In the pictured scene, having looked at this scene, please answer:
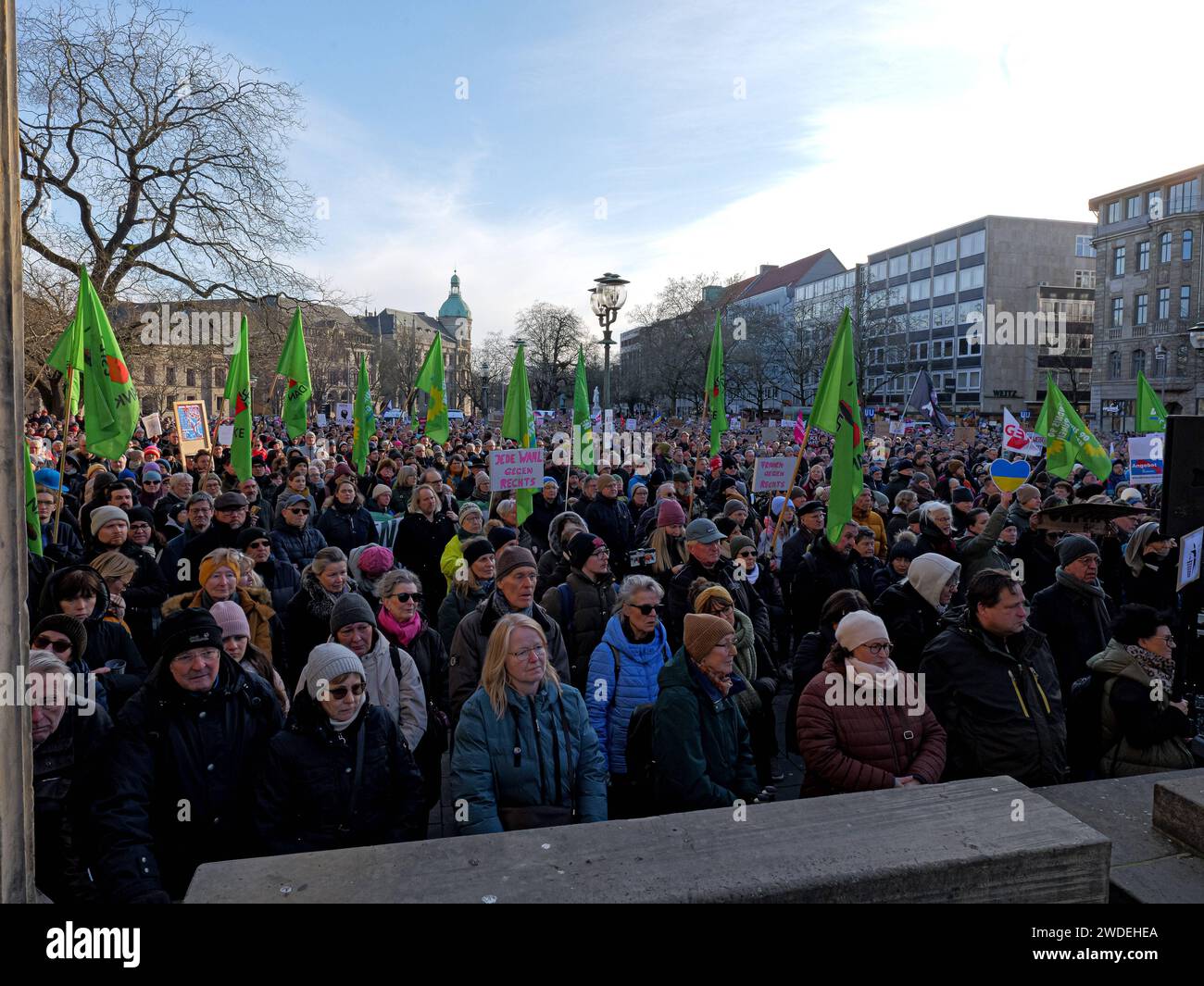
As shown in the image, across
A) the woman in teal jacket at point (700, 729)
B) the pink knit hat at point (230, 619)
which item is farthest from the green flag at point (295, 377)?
the woman in teal jacket at point (700, 729)

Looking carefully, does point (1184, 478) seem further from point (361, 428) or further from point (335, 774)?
point (361, 428)

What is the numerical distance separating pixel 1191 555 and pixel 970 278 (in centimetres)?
7666

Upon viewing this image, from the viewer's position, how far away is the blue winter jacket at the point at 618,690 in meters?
4.38

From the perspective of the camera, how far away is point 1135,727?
3.96 m

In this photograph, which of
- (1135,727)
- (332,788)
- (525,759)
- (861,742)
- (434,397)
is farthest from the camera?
(434,397)

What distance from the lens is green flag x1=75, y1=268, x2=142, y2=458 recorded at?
8.05m

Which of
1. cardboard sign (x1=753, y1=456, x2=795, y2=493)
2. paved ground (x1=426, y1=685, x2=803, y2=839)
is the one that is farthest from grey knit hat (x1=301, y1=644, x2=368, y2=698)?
cardboard sign (x1=753, y1=456, x2=795, y2=493)

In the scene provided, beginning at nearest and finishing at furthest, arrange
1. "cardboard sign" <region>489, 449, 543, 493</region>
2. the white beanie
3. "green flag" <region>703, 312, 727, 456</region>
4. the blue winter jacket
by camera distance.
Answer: the white beanie, the blue winter jacket, "cardboard sign" <region>489, 449, 543, 493</region>, "green flag" <region>703, 312, 727, 456</region>

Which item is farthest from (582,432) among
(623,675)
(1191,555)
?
(1191,555)

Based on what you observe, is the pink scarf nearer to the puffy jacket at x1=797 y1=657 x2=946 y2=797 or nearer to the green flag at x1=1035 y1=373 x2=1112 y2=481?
the puffy jacket at x1=797 y1=657 x2=946 y2=797

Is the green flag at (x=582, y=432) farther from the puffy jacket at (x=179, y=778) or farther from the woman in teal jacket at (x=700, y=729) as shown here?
the puffy jacket at (x=179, y=778)

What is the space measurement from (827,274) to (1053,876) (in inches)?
3734

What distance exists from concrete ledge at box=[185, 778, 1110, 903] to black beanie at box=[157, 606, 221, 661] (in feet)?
4.36
